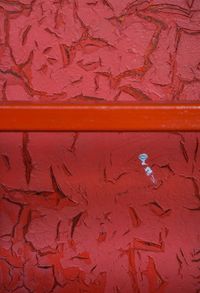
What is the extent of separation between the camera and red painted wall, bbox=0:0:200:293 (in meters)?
0.97

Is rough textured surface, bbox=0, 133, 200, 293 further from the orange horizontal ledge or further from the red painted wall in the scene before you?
the orange horizontal ledge

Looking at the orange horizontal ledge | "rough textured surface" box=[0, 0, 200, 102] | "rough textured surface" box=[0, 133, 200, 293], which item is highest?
"rough textured surface" box=[0, 0, 200, 102]

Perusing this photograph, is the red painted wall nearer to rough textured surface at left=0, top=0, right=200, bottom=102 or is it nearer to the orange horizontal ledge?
rough textured surface at left=0, top=0, right=200, bottom=102

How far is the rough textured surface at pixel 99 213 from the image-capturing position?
38.8 inches

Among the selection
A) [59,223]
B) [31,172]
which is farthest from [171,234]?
[31,172]

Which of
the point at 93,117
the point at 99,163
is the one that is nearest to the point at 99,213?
the point at 99,163

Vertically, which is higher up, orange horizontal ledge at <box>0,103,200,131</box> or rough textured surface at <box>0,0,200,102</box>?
rough textured surface at <box>0,0,200,102</box>

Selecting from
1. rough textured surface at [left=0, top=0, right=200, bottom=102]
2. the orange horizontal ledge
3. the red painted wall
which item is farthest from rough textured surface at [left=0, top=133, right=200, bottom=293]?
the orange horizontal ledge

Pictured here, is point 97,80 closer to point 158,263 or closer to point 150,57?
point 150,57

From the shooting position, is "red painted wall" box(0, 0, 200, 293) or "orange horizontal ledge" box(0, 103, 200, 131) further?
"red painted wall" box(0, 0, 200, 293)

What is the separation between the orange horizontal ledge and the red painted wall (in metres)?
0.31

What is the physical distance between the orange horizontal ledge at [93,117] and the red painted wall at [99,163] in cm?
31

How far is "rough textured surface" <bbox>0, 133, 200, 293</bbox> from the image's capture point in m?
0.99

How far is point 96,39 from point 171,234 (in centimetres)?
56
